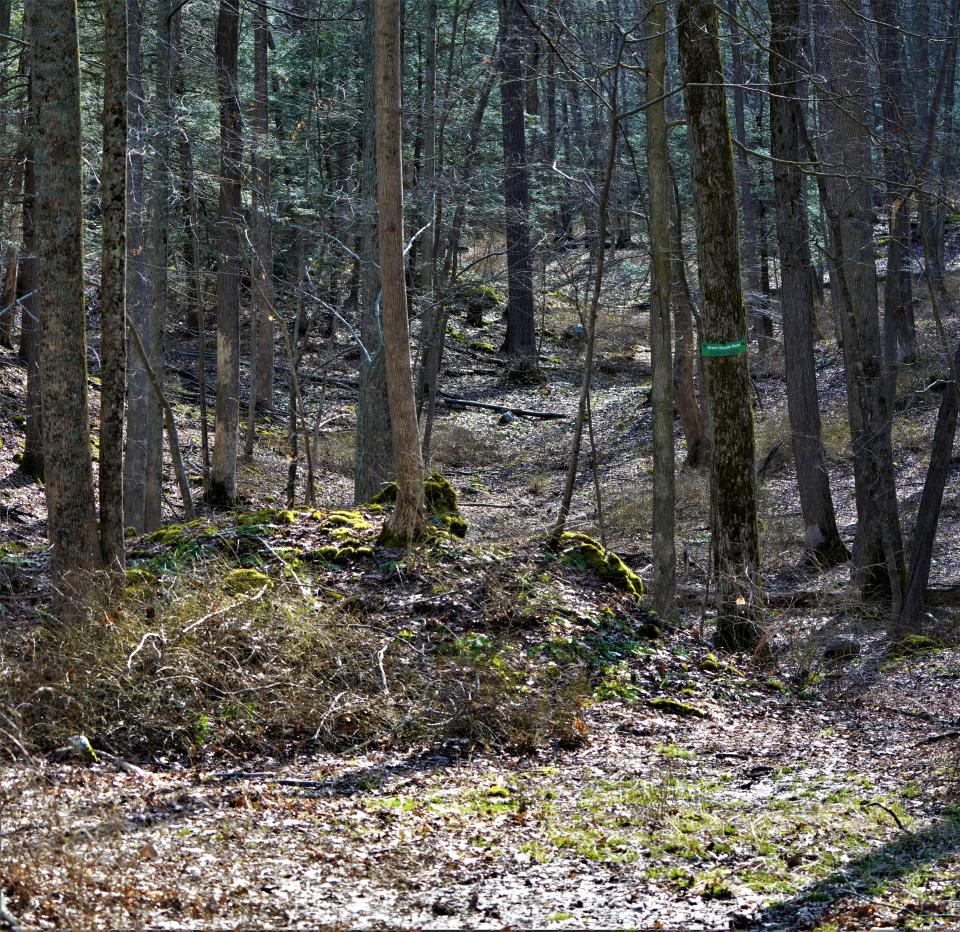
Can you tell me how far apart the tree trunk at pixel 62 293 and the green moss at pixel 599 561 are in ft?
15.3

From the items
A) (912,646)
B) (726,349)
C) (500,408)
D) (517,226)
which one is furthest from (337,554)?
(500,408)

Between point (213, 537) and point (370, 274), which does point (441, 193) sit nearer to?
point (370, 274)

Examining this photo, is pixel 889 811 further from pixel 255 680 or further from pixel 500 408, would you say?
pixel 500 408

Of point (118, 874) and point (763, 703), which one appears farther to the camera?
point (763, 703)

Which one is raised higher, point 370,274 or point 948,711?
point 370,274

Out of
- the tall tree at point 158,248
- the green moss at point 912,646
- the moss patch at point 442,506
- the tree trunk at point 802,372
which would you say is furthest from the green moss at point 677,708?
the tall tree at point 158,248

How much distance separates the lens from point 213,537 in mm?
9500

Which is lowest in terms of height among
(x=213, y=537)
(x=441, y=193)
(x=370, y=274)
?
(x=213, y=537)

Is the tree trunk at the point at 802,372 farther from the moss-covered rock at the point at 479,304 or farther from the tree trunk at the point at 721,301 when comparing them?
the moss-covered rock at the point at 479,304

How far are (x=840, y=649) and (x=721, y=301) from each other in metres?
3.75

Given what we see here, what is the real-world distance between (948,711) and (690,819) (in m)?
3.70

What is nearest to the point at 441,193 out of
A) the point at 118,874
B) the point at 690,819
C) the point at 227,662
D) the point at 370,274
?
the point at 370,274

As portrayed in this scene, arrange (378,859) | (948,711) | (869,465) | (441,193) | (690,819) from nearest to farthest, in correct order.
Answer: (378,859)
(690,819)
(948,711)
(869,465)
(441,193)

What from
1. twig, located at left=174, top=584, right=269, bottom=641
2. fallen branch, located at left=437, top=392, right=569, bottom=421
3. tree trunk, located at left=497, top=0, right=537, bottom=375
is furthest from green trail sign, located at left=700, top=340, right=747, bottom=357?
fallen branch, located at left=437, top=392, right=569, bottom=421
